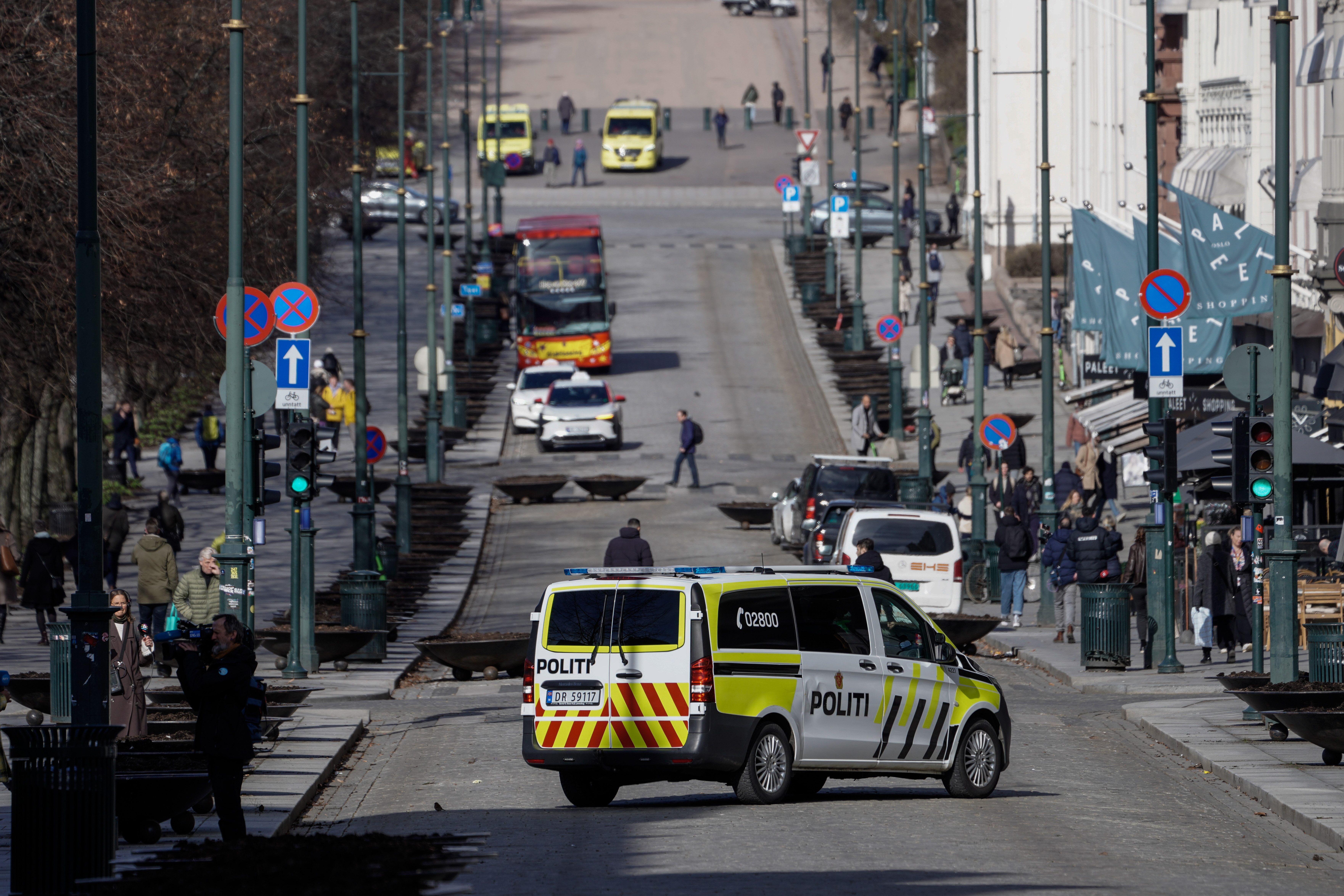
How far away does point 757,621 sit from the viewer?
14.8 m

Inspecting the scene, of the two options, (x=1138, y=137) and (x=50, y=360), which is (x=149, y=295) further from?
(x=1138, y=137)

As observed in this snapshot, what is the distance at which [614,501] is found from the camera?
4494 centimetres

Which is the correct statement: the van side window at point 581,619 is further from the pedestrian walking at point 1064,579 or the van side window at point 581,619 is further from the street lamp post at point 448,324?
the street lamp post at point 448,324

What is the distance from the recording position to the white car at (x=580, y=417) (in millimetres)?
50969

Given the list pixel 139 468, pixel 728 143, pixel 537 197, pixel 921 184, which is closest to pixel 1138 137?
pixel 921 184

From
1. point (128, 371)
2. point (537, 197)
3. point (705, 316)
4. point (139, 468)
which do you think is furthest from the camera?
point (537, 197)

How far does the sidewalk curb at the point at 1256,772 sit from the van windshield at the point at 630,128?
7255 cm

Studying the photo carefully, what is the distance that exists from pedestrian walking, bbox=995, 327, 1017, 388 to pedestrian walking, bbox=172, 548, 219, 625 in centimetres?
3581

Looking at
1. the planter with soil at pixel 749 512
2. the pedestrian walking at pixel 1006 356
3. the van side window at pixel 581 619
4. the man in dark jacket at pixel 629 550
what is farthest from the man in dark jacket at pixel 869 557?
the pedestrian walking at pixel 1006 356

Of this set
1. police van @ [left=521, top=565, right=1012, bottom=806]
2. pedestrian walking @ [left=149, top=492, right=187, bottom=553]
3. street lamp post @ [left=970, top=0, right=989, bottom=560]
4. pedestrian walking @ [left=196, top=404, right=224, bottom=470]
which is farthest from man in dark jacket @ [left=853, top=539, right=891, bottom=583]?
pedestrian walking @ [left=196, top=404, right=224, bottom=470]

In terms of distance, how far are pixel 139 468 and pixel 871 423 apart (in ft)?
56.7

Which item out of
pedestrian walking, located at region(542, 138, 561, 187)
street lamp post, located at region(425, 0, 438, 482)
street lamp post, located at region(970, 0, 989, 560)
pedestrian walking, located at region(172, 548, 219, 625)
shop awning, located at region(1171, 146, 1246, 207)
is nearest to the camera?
pedestrian walking, located at region(172, 548, 219, 625)

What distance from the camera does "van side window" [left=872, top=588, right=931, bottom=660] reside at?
15.6 meters

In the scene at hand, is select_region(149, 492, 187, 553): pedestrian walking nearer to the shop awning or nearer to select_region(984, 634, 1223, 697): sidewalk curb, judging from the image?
select_region(984, 634, 1223, 697): sidewalk curb
